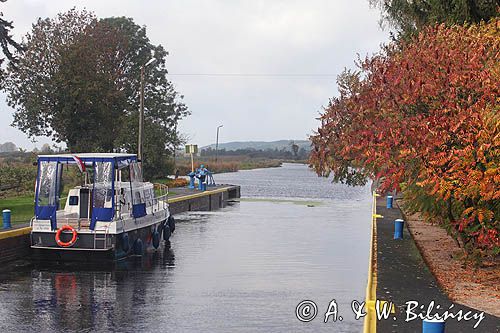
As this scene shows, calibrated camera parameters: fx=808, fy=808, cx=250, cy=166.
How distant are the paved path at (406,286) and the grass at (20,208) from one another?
481 inches

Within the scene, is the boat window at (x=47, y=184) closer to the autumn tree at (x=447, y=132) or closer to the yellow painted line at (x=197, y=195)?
the autumn tree at (x=447, y=132)

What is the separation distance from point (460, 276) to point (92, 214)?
33.2 feet

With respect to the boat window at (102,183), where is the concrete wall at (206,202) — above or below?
below

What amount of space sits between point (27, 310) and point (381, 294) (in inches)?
275

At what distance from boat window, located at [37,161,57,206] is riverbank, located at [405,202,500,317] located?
10.7m

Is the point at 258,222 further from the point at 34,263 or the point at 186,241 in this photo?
the point at 34,263

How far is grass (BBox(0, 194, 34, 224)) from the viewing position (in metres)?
27.8

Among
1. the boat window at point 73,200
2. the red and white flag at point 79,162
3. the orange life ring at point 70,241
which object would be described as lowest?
the orange life ring at point 70,241

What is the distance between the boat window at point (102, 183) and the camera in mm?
23656

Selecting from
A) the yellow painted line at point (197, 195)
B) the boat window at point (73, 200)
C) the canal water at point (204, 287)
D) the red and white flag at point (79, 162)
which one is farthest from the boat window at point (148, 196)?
Result: the yellow painted line at point (197, 195)

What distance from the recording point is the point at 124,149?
193 ft

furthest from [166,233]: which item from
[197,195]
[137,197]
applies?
[197,195]

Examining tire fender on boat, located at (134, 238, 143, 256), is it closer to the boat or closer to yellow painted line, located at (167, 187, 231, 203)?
the boat

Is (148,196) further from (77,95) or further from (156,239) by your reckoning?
(77,95)
